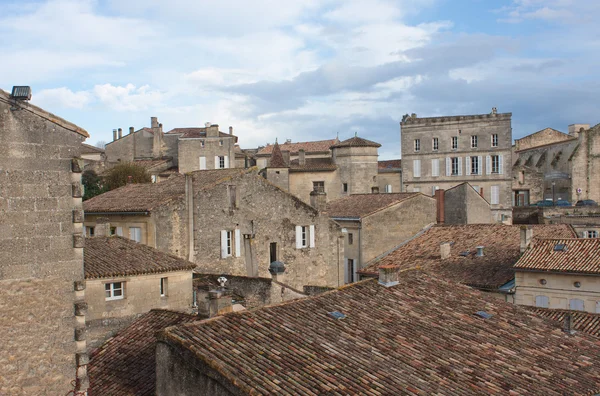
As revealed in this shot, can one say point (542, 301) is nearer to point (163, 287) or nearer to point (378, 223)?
point (378, 223)

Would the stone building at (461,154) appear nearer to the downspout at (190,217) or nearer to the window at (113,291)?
the downspout at (190,217)

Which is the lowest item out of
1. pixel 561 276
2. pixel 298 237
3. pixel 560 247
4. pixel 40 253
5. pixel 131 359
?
pixel 131 359

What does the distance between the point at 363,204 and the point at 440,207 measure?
585 centimetres

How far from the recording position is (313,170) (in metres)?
52.0

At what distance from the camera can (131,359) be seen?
50.3 ft

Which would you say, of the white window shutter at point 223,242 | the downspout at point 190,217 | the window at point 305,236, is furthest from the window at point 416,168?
the downspout at point 190,217

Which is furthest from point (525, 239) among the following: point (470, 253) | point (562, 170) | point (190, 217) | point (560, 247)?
point (562, 170)

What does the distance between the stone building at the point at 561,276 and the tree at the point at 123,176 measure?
99.4ft

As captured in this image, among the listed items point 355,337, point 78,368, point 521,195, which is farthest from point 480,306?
point 521,195

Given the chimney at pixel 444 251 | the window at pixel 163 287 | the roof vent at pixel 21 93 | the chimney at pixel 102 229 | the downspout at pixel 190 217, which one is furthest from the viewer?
the chimney at pixel 444 251

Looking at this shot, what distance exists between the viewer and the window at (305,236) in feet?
95.7

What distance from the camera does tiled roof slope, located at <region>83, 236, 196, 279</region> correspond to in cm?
1812

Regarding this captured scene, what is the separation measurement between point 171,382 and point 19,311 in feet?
9.88

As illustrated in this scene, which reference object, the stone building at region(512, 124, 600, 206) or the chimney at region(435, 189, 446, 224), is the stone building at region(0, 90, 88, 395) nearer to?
the chimney at region(435, 189, 446, 224)
